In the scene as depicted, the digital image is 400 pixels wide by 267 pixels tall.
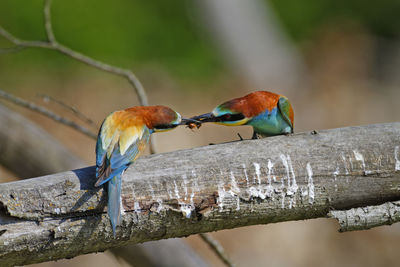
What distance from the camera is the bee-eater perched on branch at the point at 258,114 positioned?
2432mm

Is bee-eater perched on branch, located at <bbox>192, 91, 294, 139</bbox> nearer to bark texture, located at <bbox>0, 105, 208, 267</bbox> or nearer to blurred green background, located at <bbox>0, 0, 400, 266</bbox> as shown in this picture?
bark texture, located at <bbox>0, 105, 208, 267</bbox>

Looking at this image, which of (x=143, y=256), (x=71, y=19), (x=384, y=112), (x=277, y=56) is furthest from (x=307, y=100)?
(x=143, y=256)

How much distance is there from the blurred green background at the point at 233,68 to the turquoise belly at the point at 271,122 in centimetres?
241

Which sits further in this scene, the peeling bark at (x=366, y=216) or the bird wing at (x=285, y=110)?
the bird wing at (x=285, y=110)

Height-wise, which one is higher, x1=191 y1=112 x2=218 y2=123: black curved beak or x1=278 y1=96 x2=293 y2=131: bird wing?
x1=278 y1=96 x2=293 y2=131: bird wing

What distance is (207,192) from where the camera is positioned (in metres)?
2.00

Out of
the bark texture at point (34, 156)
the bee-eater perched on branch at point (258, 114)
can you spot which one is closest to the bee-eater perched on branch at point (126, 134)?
the bee-eater perched on branch at point (258, 114)

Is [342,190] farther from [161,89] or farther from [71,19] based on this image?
[71,19]

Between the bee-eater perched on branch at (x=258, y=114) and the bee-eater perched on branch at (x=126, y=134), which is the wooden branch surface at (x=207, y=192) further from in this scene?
the bee-eater perched on branch at (x=258, y=114)

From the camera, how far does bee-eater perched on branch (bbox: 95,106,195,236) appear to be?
6.75ft

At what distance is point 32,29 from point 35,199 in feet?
17.6

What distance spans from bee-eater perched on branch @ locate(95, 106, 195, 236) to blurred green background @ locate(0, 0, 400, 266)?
2394 mm

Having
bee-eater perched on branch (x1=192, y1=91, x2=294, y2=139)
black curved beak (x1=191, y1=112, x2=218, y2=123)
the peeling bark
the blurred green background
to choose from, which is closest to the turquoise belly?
bee-eater perched on branch (x1=192, y1=91, x2=294, y2=139)

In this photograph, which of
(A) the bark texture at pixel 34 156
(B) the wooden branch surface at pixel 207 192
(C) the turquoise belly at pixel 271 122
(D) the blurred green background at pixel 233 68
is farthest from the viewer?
(D) the blurred green background at pixel 233 68
